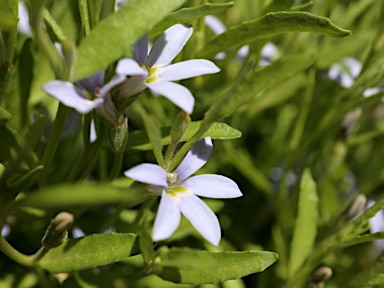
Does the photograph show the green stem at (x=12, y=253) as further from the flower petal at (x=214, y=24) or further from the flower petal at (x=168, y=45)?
the flower petal at (x=214, y=24)

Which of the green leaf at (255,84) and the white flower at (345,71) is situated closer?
the green leaf at (255,84)

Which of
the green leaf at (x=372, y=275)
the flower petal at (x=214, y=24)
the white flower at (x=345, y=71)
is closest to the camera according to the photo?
the green leaf at (x=372, y=275)

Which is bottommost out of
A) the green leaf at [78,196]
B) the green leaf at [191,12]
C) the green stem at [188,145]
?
the green stem at [188,145]

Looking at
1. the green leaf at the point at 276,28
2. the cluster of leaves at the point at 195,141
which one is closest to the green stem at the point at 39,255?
the cluster of leaves at the point at 195,141

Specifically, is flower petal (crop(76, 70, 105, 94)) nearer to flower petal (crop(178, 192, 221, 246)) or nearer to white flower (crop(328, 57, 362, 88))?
flower petal (crop(178, 192, 221, 246))

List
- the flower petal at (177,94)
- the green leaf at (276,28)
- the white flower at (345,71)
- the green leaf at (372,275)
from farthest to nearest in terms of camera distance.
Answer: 1. the white flower at (345,71)
2. the green leaf at (372,275)
3. the green leaf at (276,28)
4. the flower petal at (177,94)

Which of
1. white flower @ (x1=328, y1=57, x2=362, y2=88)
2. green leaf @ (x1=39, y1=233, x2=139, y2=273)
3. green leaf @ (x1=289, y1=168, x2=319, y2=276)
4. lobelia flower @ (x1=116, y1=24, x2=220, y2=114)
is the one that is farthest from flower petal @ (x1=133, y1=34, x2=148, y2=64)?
white flower @ (x1=328, y1=57, x2=362, y2=88)

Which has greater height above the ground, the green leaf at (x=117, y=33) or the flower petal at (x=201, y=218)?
the green leaf at (x=117, y=33)

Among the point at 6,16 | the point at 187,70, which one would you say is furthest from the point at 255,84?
the point at 6,16

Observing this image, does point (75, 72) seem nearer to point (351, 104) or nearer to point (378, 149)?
point (351, 104)
